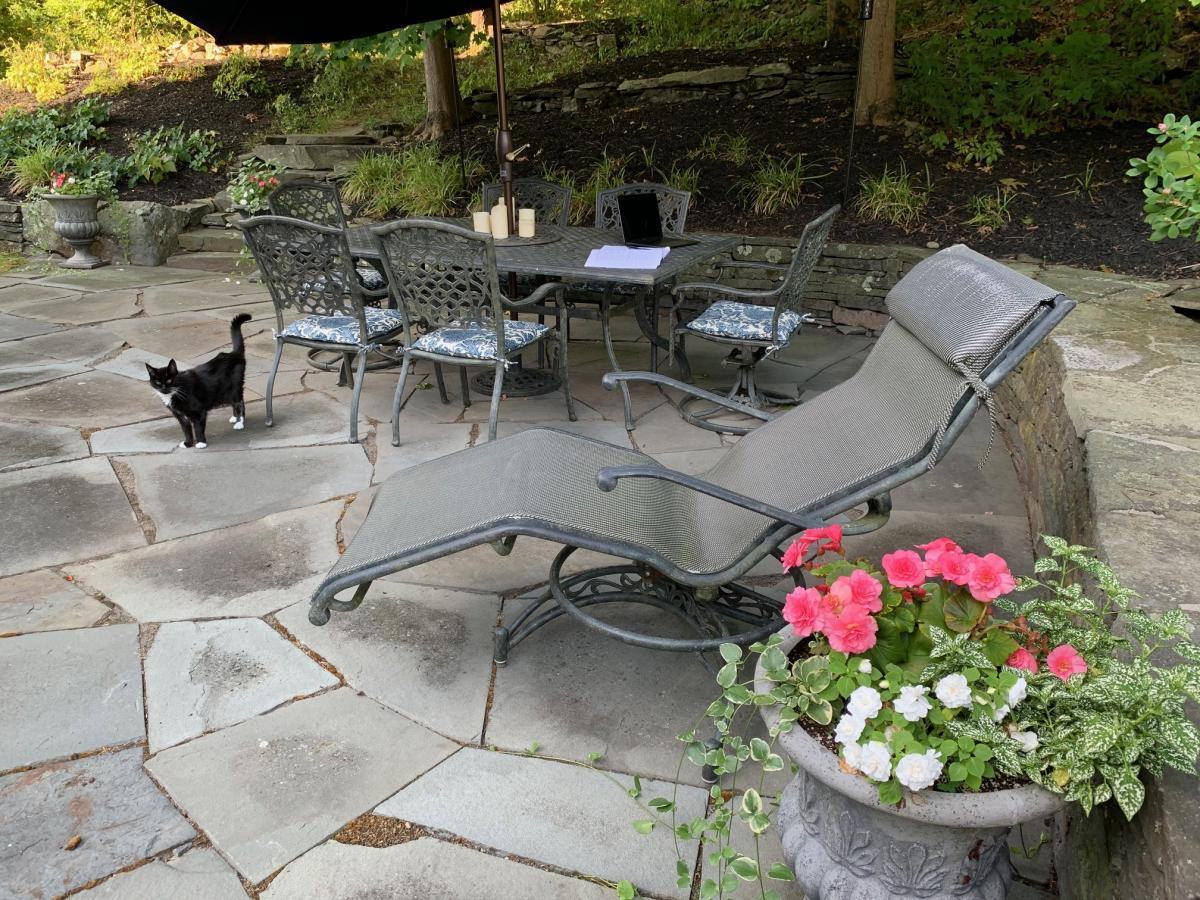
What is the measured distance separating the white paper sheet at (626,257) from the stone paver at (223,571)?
165 cm

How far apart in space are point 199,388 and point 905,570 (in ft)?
10.2

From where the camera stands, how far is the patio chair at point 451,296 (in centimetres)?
342

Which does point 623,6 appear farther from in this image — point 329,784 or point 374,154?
point 329,784

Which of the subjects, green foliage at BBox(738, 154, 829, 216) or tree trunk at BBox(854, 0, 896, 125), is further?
tree trunk at BBox(854, 0, 896, 125)

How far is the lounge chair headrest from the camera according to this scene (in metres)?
1.82

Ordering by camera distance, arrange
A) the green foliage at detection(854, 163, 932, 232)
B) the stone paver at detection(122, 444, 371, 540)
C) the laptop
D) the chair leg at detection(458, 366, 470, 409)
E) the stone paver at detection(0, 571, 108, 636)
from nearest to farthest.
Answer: the stone paver at detection(0, 571, 108, 636), the stone paver at detection(122, 444, 371, 540), the chair leg at detection(458, 366, 470, 409), the laptop, the green foliage at detection(854, 163, 932, 232)

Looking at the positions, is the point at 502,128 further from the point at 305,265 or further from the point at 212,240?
the point at 212,240

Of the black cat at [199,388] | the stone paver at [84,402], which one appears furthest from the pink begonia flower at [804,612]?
the stone paver at [84,402]

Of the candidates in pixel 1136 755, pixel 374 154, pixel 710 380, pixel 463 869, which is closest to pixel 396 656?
pixel 463 869

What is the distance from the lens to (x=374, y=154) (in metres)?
7.84

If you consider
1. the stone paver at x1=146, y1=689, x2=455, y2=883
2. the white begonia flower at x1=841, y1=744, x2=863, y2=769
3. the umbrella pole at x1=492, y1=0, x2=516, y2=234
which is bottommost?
the stone paver at x1=146, y1=689, x2=455, y2=883

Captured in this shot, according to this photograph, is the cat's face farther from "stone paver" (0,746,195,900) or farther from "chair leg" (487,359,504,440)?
"stone paver" (0,746,195,900)

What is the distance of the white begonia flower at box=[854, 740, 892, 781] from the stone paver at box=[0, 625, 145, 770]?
1.67 m

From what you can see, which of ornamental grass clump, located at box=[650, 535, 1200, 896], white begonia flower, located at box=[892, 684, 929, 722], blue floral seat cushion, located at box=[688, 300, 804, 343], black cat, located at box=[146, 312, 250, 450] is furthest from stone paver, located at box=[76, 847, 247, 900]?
blue floral seat cushion, located at box=[688, 300, 804, 343]
